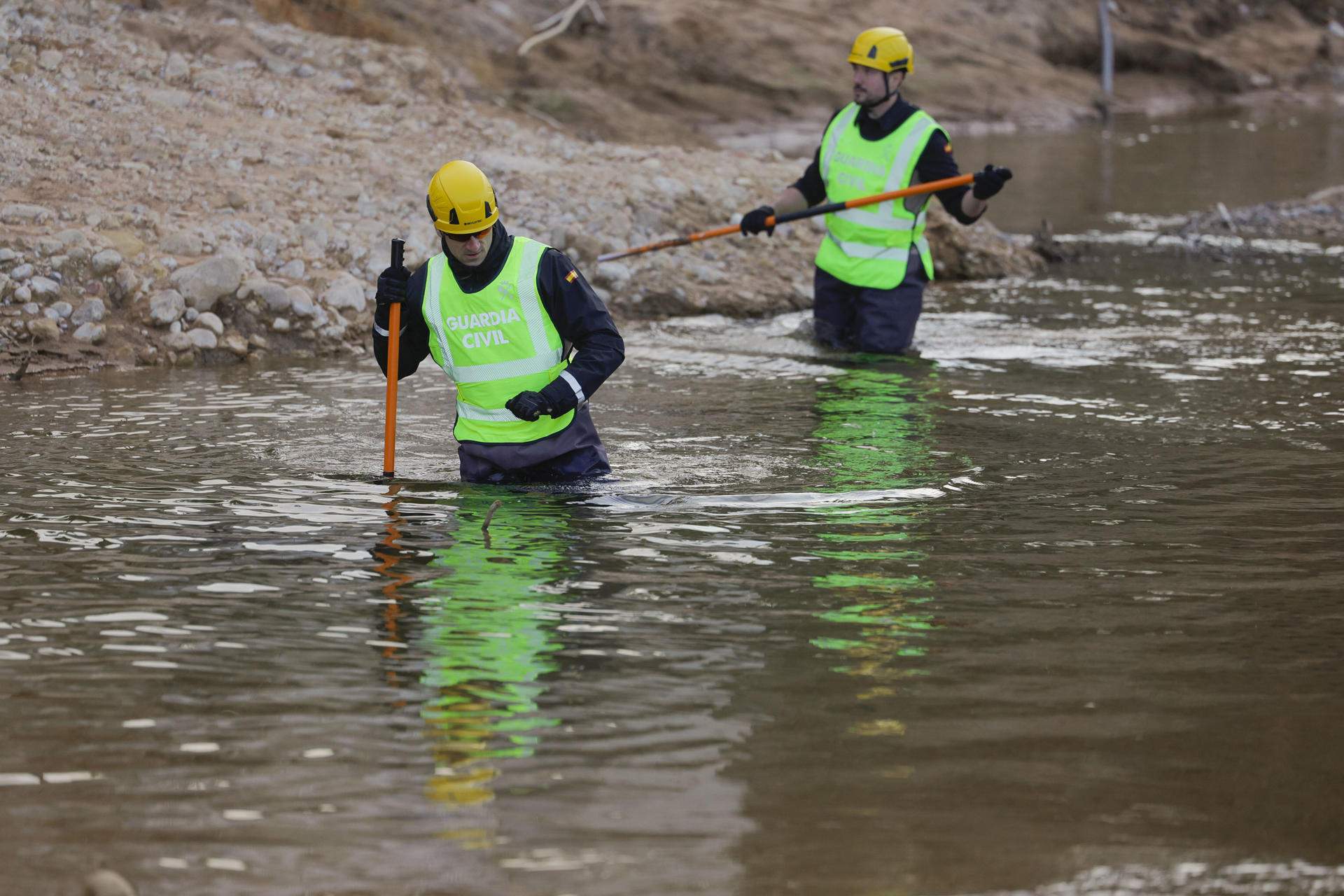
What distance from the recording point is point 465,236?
6.16 m

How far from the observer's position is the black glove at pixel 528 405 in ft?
20.3

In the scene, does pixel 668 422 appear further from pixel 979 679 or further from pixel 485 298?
pixel 979 679

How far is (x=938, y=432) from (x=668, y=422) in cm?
134

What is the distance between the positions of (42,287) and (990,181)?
216 inches

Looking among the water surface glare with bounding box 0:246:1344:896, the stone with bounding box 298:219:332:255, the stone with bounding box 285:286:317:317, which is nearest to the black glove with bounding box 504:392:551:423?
the water surface glare with bounding box 0:246:1344:896

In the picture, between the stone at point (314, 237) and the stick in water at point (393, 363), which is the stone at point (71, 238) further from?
the stick in water at point (393, 363)

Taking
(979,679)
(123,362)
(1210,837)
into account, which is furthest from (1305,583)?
(123,362)

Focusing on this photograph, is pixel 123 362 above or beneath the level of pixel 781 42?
beneath

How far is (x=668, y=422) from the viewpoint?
8422 mm

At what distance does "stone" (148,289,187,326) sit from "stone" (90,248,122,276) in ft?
0.99

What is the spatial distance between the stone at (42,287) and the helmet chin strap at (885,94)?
4864mm

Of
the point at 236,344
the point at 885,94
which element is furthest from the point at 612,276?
the point at 236,344

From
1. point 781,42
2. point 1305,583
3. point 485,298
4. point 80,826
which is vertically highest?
point 781,42

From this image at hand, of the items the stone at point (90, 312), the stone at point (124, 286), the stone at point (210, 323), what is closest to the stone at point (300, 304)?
the stone at point (210, 323)
